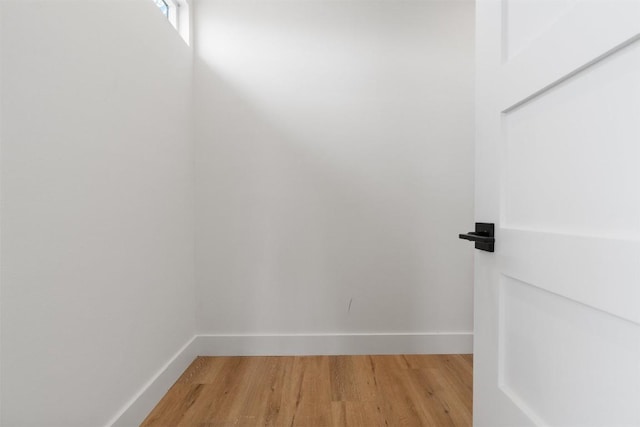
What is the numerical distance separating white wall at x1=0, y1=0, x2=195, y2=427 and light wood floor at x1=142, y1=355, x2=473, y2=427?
268 mm

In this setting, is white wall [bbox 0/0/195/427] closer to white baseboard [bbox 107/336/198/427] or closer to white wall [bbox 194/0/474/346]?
white baseboard [bbox 107/336/198/427]

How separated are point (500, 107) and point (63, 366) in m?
1.42

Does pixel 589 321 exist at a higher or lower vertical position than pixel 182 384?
higher

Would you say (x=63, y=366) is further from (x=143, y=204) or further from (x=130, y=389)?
(x=143, y=204)

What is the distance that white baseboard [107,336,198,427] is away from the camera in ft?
4.31

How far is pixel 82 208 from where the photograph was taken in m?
1.10

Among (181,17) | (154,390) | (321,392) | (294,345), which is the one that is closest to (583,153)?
(321,392)

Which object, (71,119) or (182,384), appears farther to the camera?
(182,384)

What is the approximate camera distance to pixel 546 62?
690 mm

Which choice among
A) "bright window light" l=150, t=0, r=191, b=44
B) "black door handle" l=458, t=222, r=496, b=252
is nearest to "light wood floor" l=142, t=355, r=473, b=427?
"black door handle" l=458, t=222, r=496, b=252

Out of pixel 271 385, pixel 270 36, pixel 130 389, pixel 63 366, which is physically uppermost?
pixel 270 36

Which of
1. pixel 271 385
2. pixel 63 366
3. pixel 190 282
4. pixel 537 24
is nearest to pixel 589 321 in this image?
pixel 537 24

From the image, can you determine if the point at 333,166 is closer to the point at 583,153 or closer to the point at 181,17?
the point at 181,17

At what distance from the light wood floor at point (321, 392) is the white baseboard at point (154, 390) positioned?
0.12 ft
